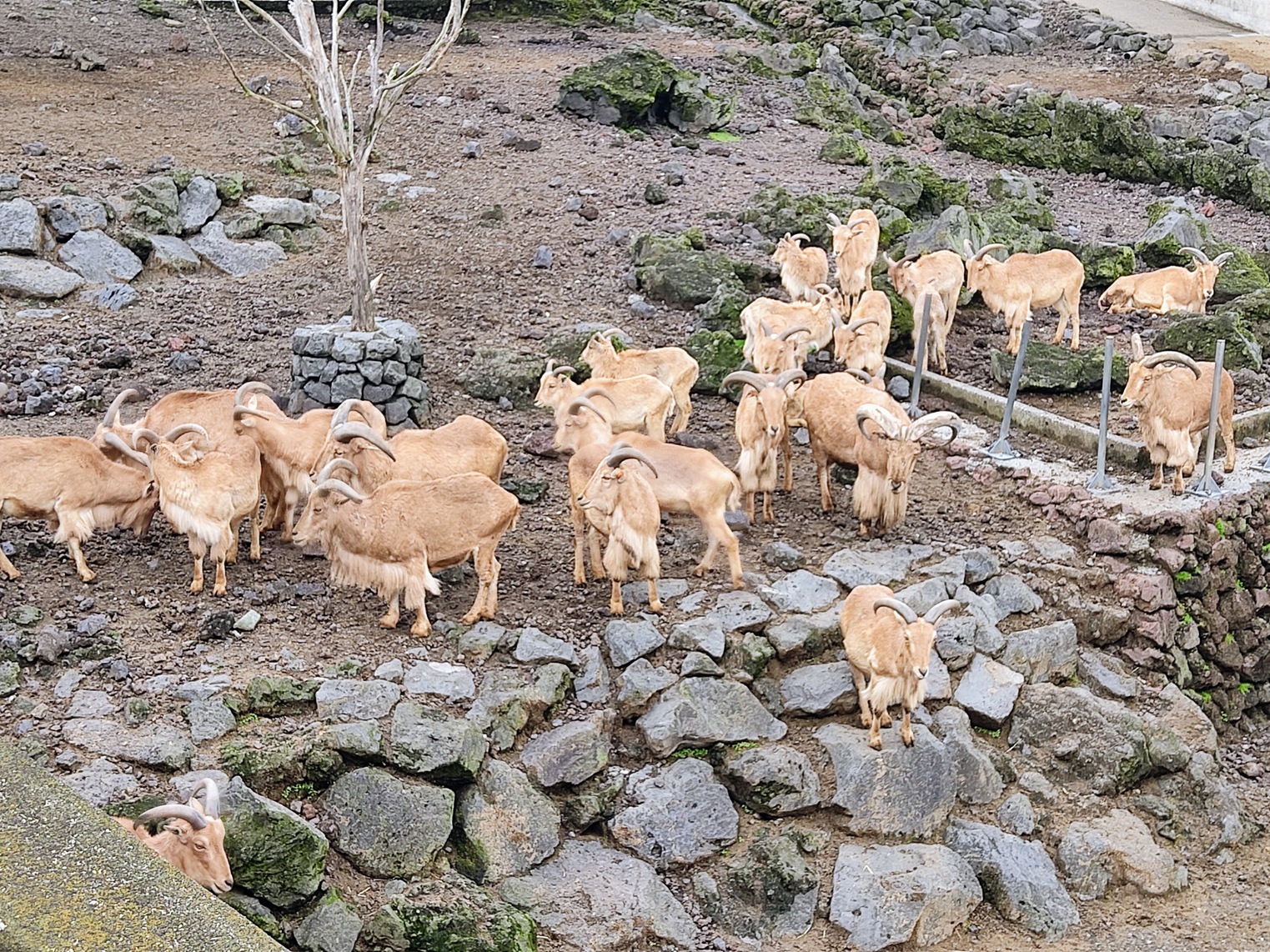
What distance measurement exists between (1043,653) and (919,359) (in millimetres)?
3434

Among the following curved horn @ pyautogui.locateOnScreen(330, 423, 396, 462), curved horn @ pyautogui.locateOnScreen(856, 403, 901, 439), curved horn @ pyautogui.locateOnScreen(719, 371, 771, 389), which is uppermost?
curved horn @ pyautogui.locateOnScreen(719, 371, 771, 389)

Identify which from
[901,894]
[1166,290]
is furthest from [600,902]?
[1166,290]

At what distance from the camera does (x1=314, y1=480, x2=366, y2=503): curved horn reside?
7926 millimetres

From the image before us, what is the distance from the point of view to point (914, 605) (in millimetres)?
8930

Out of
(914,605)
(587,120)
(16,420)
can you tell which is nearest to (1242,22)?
(587,120)

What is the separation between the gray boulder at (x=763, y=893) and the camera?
7.12m

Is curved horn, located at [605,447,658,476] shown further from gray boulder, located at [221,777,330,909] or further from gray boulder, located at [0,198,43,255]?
gray boulder, located at [0,198,43,255]

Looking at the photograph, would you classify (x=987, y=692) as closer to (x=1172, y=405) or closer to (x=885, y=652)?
(x=885, y=652)

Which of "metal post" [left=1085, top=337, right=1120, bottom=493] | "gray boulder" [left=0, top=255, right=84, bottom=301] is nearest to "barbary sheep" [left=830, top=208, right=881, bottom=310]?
"metal post" [left=1085, top=337, right=1120, bottom=493]

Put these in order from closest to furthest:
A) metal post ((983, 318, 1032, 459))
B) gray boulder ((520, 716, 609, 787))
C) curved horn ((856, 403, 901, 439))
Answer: gray boulder ((520, 716, 609, 787)) < curved horn ((856, 403, 901, 439)) < metal post ((983, 318, 1032, 459))

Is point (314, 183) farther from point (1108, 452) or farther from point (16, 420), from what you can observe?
point (1108, 452)

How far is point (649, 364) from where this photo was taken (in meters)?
10.3

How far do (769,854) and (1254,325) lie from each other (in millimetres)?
8413

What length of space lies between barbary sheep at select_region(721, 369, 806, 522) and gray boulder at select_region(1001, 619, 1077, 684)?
1865 millimetres
